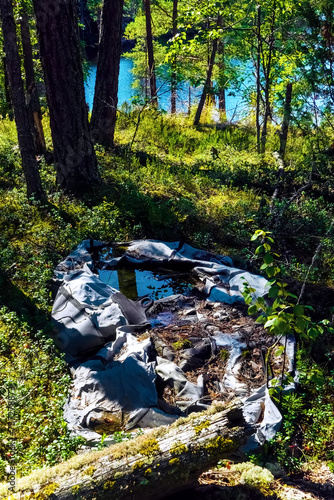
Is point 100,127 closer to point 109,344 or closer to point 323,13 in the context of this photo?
point 323,13

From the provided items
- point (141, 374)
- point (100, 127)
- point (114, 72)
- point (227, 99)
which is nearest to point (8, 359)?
point (141, 374)

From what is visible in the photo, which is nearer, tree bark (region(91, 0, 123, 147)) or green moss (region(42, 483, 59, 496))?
green moss (region(42, 483, 59, 496))

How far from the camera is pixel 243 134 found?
33.2 ft

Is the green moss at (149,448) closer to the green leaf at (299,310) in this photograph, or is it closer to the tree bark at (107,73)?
the green leaf at (299,310)

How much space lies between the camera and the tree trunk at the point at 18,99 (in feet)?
15.0

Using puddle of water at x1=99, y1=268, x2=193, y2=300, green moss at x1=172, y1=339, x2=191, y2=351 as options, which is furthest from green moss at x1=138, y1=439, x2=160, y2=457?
puddle of water at x1=99, y1=268, x2=193, y2=300

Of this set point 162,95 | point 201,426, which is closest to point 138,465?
point 201,426

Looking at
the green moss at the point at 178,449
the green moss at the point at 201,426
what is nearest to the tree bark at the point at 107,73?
the green moss at the point at 201,426

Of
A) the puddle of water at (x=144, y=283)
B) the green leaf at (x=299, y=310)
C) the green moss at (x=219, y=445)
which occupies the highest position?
the green leaf at (x=299, y=310)

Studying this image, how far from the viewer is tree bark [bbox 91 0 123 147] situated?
24.4ft

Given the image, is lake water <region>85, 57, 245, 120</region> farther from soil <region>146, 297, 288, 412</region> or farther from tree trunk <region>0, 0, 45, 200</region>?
soil <region>146, 297, 288, 412</region>

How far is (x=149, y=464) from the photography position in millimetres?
2010

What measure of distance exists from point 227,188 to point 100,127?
295 cm

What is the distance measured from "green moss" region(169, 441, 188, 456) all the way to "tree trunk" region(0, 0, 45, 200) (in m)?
4.30
